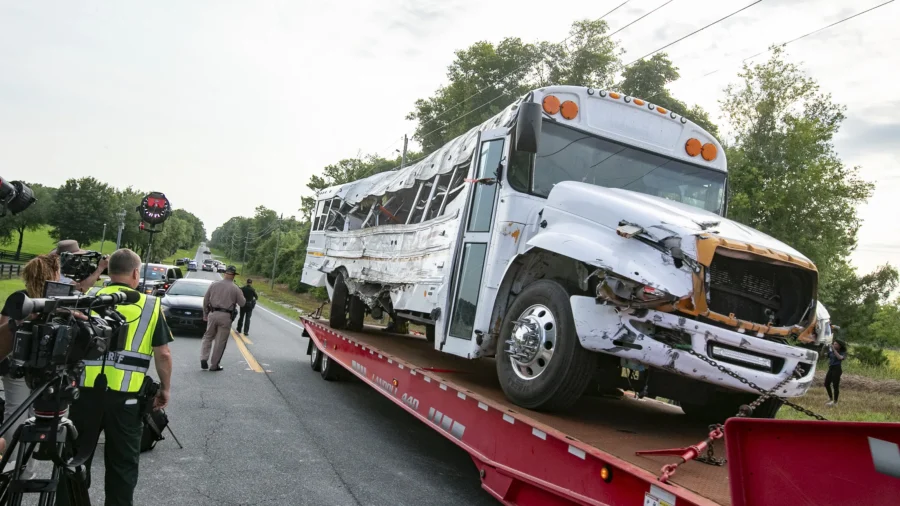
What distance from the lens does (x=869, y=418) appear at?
1247 centimetres

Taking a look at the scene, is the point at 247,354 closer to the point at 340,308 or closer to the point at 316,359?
the point at 316,359

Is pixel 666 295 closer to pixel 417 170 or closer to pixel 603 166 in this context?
pixel 603 166

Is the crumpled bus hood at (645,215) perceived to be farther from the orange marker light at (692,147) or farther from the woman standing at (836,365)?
the woman standing at (836,365)

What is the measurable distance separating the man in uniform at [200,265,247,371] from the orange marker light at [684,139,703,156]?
7669 millimetres

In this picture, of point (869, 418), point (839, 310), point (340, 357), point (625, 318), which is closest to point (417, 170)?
point (340, 357)

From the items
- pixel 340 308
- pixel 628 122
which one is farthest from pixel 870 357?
pixel 628 122

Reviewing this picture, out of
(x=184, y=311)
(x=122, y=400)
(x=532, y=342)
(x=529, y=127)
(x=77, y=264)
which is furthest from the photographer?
(x=184, y=311)

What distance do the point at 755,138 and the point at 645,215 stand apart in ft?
88.7

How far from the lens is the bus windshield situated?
561 cm

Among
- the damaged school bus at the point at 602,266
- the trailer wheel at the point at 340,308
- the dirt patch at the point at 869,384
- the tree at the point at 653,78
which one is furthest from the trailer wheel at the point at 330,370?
the tree at the point at 653,78

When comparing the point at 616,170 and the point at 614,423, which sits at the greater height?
the point at 616,170

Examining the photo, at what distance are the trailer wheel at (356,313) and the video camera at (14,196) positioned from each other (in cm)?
718

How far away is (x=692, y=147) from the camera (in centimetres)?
604

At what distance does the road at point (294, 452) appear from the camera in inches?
195
